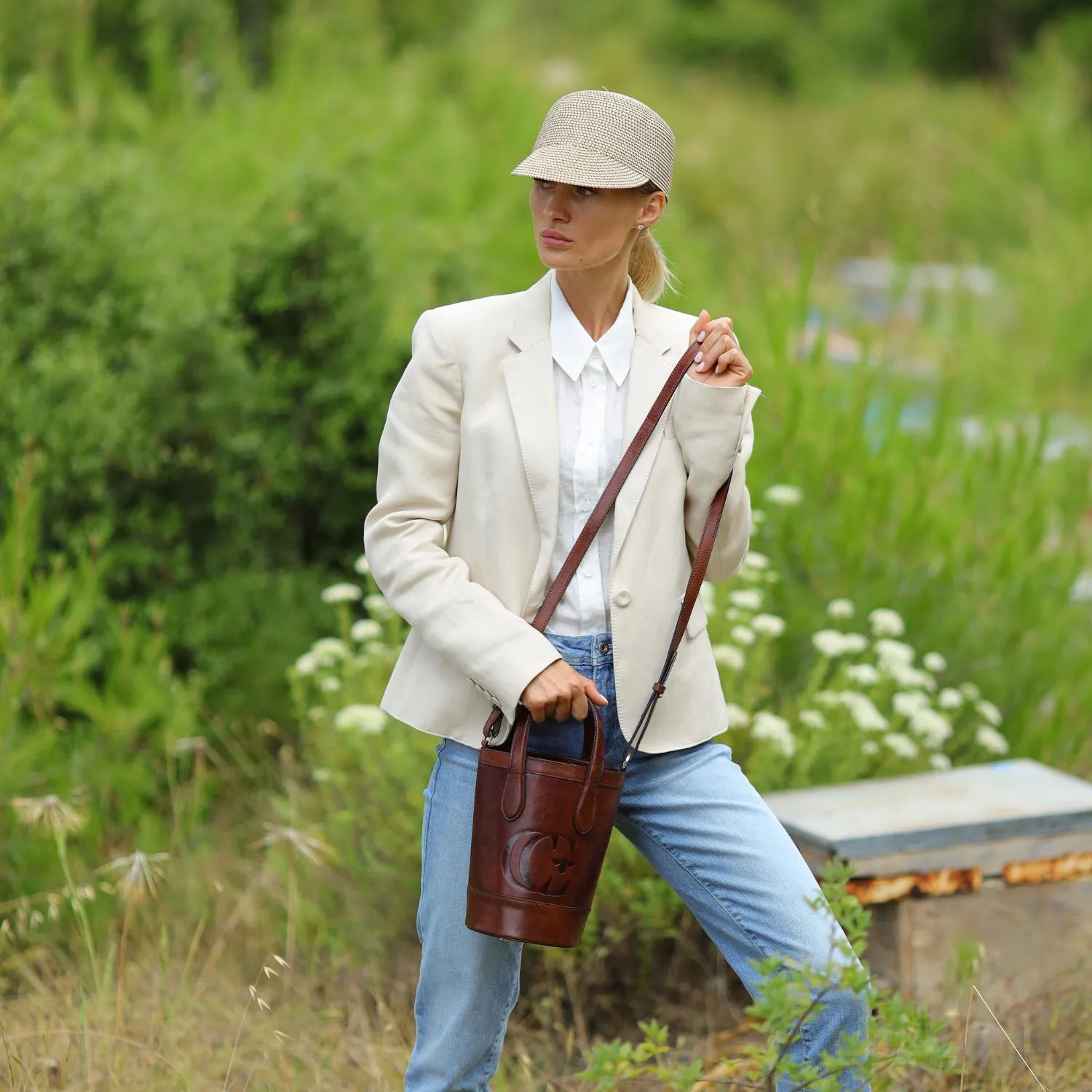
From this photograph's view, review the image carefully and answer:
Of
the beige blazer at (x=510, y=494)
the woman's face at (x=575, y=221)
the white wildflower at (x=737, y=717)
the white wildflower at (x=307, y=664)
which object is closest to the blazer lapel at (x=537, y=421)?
the beige blazer at (x=510, y=494)

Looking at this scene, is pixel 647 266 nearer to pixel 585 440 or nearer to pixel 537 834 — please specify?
pixel 585 440

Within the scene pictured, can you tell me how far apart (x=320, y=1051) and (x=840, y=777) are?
140cm

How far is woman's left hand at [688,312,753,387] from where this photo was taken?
217 centimetres

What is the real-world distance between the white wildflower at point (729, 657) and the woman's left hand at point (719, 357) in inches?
55.2

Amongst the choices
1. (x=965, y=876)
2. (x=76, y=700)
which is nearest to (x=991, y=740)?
(x=965, y=876)

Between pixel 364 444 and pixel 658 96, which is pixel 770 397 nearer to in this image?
pixel 364 444

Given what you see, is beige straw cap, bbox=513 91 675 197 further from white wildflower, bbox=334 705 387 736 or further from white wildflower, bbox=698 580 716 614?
white wildflower, bbox=698 580 716 614

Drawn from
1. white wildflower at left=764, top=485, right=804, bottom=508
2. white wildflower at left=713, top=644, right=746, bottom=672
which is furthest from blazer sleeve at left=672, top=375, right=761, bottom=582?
white wildflower at left=764, top=485, right=804, bottom=508

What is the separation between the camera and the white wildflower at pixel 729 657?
3.51 m

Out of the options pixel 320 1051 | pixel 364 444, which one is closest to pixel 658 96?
pixel 364 444

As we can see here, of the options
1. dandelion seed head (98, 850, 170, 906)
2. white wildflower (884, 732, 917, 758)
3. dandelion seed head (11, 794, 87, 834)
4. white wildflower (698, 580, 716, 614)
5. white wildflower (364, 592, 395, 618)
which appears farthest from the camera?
white wildflower (364, 592, 395, 618)

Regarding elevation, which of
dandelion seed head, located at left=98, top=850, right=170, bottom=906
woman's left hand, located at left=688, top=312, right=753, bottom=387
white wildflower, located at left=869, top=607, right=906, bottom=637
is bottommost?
dandelion seed head, located at left=98, top=850, right=170, bottom=906

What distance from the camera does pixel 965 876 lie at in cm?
317

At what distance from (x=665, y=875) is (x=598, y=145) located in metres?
1.07
